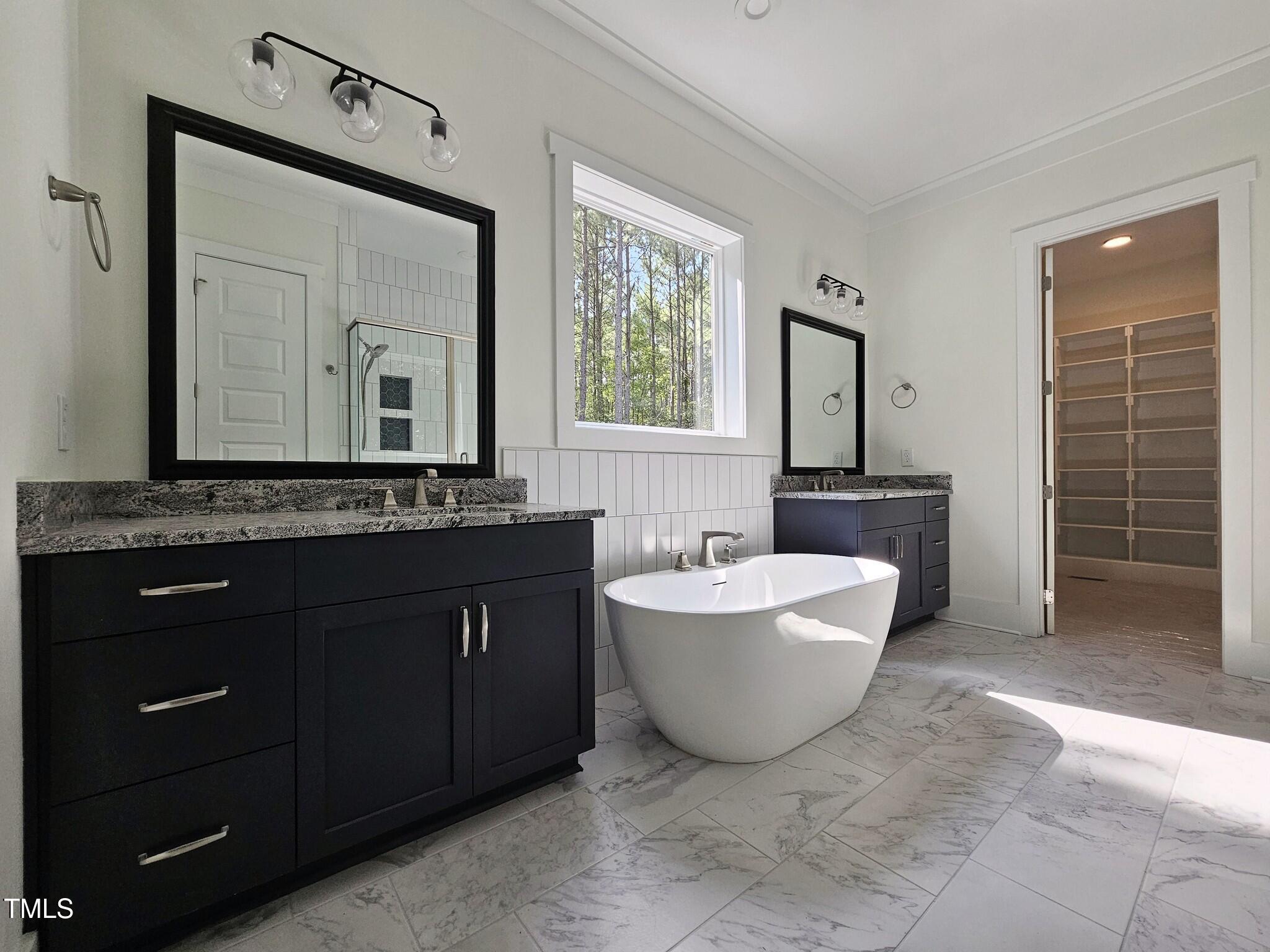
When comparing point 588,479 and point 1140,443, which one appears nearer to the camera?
point 588,479

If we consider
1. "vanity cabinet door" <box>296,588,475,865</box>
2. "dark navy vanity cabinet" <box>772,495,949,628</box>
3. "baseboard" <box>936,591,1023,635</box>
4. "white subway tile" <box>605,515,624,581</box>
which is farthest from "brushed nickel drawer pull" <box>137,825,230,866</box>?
"baseboard" <box>936,591,1023,635</box>

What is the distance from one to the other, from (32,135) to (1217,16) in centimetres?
393

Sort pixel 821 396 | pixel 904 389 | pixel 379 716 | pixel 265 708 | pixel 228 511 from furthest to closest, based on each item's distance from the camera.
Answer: pixel 904 389
pixel 821 396
pixel 228 511
pixel 379 716
pixel 265 708

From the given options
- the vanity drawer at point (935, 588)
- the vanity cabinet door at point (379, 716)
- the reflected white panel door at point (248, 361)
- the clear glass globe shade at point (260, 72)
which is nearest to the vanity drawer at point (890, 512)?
the vanity drawer at point (935, 588)

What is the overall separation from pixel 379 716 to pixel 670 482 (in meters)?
1.62

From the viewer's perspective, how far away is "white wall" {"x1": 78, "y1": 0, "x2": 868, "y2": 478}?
143 cm

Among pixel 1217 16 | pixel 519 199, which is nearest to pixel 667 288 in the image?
pixel 519 199

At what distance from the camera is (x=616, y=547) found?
2.43 meters

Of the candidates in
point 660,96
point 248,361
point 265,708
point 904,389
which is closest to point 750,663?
point 265,708

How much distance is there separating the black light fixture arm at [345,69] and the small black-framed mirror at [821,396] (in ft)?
7.15

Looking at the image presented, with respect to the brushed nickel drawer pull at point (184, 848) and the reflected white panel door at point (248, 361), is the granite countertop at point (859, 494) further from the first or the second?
the brushed nickel drawer pull at point (184, 848)

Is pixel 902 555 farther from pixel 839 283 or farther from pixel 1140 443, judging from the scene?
pixel 1140 443

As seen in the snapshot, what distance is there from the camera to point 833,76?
2.59 m

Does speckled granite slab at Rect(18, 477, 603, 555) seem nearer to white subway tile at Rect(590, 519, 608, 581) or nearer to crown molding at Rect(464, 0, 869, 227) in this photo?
white subway tile at Rect(590, 519, 608, 581)
